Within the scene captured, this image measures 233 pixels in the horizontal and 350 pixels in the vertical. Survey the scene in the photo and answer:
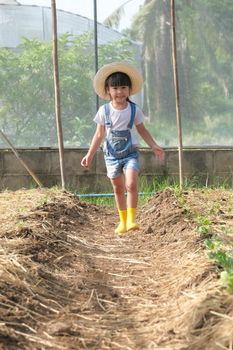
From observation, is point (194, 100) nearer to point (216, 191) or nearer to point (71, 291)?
point (216, 191)

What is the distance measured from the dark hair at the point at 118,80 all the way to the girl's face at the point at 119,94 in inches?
1.4

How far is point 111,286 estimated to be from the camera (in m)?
3.23

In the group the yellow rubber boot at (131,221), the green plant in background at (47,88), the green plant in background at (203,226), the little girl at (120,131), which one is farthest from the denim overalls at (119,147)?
the green plant in background at (47,88)

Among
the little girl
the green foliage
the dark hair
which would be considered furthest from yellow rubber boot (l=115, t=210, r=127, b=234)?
the green foliage

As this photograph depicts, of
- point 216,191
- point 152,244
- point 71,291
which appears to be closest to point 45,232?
point 152,244

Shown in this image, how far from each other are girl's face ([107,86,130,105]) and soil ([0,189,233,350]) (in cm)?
109

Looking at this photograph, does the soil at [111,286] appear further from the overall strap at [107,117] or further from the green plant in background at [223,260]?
the overall strap at [107,117]

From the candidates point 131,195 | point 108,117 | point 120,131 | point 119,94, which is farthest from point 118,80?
point 131,195

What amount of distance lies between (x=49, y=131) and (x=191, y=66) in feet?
7.64

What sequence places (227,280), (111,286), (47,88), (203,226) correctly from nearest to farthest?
(227,280), (111,286), (203,226), (47,88)

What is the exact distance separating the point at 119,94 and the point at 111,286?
2560 mm

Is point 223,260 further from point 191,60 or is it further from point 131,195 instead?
point 191,60

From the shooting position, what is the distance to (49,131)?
8.96 meters

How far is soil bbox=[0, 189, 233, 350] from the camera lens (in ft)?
7.59
